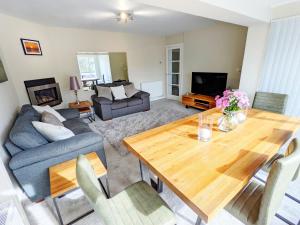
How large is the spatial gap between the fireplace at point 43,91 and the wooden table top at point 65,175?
98.0 inches

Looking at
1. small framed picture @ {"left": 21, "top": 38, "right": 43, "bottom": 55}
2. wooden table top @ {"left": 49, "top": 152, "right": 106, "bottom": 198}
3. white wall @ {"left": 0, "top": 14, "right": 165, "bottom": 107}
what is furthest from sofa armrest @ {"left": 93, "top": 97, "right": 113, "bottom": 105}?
wooden table top @ {"left": 49, "top": 152, "right": 106, "bottom": 198}

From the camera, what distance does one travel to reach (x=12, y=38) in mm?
2873

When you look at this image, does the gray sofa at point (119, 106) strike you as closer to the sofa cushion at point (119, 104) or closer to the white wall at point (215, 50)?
the sofa cushion at point (119, 104)

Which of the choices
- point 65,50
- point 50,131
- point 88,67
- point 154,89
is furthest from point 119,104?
point 50,131

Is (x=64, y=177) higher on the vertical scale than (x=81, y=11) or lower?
lower

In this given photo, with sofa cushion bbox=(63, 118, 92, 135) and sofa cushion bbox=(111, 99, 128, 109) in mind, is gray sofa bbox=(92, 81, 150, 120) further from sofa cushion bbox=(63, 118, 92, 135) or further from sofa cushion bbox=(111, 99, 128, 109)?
sofa cushion bbox=(63, 118, 92, 135)

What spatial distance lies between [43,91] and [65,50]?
124cm

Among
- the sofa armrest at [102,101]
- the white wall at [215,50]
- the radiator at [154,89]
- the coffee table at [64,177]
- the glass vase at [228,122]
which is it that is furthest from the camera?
the radiator at [154,89]

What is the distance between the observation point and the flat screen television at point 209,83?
12.9 ft

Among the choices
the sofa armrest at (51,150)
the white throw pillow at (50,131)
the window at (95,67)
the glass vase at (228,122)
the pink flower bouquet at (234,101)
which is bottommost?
the sofa armrest at (51,150)

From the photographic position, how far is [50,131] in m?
1.74

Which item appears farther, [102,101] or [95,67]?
[95,67]

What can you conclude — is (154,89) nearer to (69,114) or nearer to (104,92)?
(104,92)

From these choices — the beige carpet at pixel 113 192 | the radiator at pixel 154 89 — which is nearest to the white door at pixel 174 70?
the radiator at pixel 154 89
